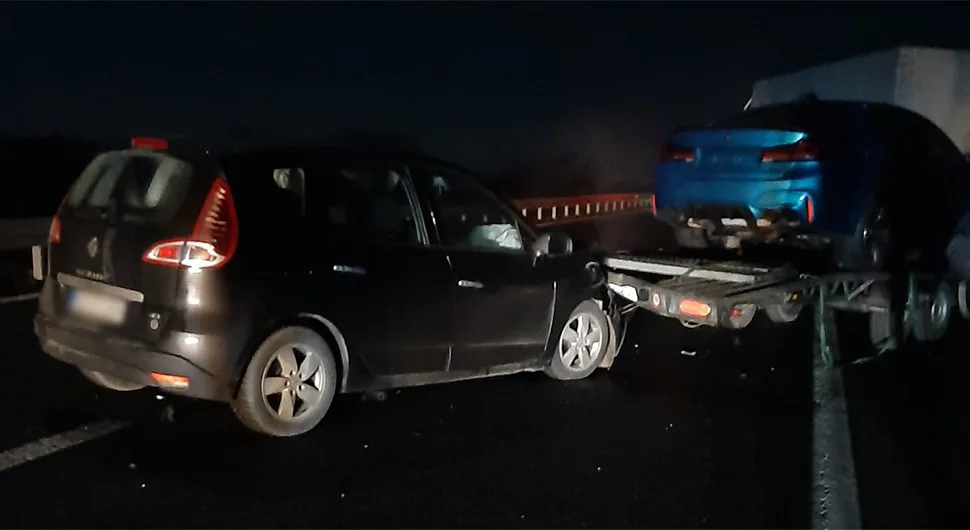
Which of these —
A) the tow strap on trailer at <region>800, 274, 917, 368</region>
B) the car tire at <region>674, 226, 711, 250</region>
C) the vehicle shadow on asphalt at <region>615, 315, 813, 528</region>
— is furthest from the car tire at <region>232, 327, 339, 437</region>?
the car tire at <region>674, 226, 711, 250</region>

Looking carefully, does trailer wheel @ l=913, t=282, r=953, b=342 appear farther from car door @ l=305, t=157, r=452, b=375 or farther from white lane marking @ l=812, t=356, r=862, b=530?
car door @ l=305, t=157, r=452, b=375

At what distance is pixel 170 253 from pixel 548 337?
284 cm

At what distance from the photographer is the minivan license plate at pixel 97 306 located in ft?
18.3

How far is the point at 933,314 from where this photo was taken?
8.93m

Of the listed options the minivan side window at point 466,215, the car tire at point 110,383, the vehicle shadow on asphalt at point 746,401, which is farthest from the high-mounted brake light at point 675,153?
the car tire at point 110,383

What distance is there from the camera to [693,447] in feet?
19.6

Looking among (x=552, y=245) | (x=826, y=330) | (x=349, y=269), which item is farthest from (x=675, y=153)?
(x=349, y=269)

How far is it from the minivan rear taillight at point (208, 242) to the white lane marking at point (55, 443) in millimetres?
1040

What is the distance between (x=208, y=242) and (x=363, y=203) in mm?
1083

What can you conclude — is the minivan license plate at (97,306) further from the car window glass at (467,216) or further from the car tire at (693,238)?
the car tire at (693,238)

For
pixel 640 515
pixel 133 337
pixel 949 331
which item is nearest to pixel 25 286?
pixel 133 337

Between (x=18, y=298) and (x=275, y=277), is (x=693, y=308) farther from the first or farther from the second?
(x=18, y=298)

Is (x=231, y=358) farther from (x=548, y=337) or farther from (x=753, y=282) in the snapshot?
(x=753, y=282)

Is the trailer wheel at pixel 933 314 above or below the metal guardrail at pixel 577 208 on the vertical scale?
above
